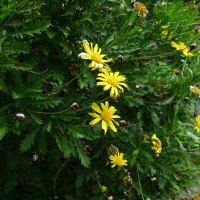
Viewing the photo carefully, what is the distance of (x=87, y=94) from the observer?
155 centimetres

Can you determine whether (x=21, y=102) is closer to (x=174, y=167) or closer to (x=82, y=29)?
(x=82, y=29)

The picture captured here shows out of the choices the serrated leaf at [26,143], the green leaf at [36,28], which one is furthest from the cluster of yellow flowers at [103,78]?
the serrated leaf at [26,143]

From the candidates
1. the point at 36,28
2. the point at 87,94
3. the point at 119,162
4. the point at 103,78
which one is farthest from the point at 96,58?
the point at 119,162

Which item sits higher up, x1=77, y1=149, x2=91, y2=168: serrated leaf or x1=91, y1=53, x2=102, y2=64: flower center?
x1=91, y1=53, x2=102, y2=64: flower center

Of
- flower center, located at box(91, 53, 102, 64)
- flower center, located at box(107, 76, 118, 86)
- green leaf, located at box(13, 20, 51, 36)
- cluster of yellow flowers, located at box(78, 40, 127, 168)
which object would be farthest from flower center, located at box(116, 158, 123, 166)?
green leaf, located at box(13, 20, 51, 36)

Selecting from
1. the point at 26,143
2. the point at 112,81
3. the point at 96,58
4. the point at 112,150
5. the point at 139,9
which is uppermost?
the point at 139,9

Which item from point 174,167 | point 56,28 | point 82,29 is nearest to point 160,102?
point 174,167

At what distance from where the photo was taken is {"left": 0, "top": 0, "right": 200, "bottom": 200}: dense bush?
3.62ft

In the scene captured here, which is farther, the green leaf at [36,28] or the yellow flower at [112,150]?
the yellow flower at [112,150]

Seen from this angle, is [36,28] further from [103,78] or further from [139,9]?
[139,9]

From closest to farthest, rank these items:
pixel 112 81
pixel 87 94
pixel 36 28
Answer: pixel 36 28 < pixel 112 81 < pixel 87 94

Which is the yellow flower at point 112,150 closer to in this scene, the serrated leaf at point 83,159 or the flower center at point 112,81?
the serrated leaf at point 83,159

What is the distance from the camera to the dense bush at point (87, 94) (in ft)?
3.62

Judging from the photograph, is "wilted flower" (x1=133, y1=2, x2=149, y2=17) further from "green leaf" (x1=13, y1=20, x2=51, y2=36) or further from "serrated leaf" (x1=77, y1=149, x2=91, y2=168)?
"serrated leaf" (x1=77, y1=149, x2=91, y2=168)
